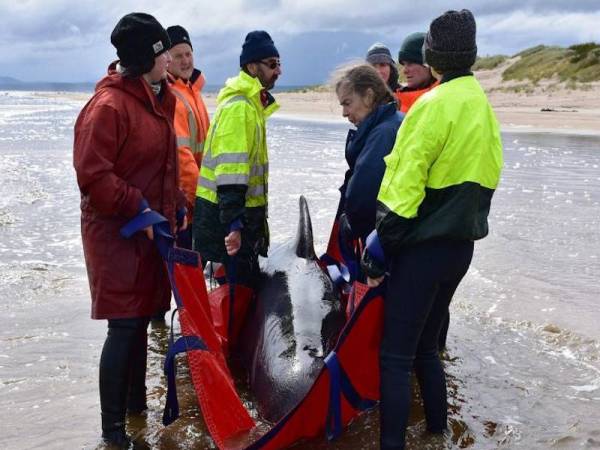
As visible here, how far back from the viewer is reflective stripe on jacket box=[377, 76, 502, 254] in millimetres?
3035

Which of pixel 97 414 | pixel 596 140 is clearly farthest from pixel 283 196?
pixel 596 140

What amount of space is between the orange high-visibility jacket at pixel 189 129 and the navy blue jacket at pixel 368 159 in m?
1.57

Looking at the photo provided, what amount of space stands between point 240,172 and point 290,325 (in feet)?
3.21

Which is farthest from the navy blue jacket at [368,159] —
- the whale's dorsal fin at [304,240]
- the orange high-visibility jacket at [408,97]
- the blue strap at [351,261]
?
the orange high-visibility jacket at [408,97]

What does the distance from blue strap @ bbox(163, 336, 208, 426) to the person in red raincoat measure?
0.66 feet

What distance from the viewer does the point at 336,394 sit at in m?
3.43

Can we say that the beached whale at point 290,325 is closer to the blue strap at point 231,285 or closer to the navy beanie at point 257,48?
the blue strap at point 231,285

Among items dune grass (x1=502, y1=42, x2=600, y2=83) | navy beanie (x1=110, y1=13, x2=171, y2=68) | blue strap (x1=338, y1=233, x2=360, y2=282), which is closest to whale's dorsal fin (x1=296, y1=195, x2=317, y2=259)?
blue strap (x1=338, y1=233, x2=360, y2=282)

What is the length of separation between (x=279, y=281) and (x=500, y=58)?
44.3 m

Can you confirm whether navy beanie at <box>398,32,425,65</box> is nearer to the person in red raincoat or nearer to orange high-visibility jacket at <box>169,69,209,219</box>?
orange high-visibility jacket at <box>169,69,209,219</box>

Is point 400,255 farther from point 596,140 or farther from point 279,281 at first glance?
point 596,140

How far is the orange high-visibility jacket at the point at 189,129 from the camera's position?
16.7 ft

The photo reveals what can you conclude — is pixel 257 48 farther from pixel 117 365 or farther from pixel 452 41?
pixel 117 365

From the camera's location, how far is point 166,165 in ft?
11.8
